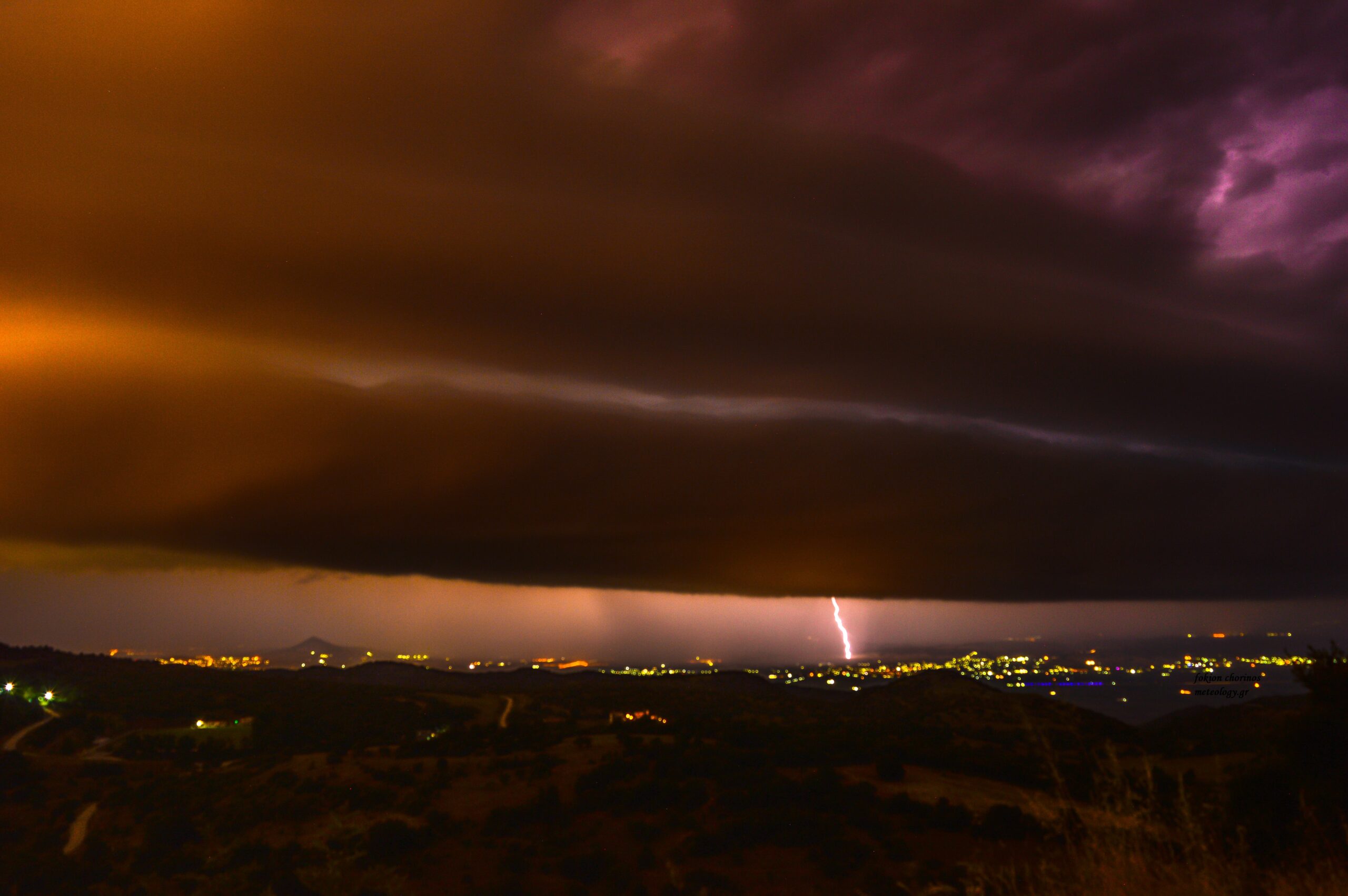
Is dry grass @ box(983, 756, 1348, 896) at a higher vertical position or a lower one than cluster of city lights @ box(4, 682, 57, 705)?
higher

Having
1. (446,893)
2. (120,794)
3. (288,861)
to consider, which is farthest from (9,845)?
(446,893)

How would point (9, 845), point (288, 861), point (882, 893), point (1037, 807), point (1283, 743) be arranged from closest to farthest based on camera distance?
point (1037, 807), point (1283, 743), point (882, 893), point (288, 861), point (9, 845)

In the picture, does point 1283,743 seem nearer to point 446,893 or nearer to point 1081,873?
point 1081,873

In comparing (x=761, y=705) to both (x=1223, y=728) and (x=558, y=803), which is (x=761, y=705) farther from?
(x=558, y=803)

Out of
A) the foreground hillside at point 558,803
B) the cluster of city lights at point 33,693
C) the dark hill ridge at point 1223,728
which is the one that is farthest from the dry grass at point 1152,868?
the cluster of city lights at point 33,693

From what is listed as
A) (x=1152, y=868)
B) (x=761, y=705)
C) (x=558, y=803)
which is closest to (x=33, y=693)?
(x=761, y=705)

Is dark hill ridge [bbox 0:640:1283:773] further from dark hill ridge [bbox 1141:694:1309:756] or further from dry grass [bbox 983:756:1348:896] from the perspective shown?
dry grass [bbox 983:756:1348:896]

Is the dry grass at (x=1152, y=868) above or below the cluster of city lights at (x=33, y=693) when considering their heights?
above

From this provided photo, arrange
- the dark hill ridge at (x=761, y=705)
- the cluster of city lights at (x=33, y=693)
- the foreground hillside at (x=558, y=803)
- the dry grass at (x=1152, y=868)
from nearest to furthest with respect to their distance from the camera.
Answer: the dry grass at (x=1152, y=868)
the foreground hillside at (x=558, y=803)
the dark hill ridge at (x=761, y=705)
the cluster of city lights at (x=33, y=693)

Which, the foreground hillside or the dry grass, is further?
the foreground hillside

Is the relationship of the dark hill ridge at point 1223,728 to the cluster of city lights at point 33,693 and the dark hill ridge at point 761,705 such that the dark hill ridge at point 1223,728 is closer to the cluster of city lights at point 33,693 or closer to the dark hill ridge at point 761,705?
the dark hill ridge at point 761,705

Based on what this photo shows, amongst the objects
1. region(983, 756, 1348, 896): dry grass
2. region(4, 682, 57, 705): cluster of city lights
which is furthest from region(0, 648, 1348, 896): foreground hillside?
region(4, 682, 57, 705): cluster of city lights
